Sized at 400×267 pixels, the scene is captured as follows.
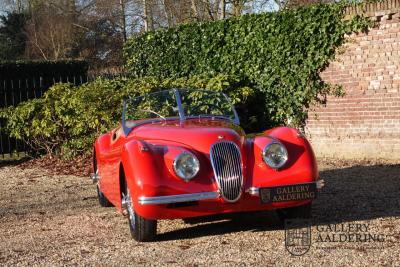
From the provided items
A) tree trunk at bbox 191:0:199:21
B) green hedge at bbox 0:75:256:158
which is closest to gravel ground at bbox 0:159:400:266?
green hedge at bbox 0:75:256:158

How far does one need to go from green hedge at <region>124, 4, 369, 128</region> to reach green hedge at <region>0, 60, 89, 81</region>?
13.9 ft

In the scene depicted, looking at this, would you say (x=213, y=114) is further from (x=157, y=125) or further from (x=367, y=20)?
(x=367, y=20)

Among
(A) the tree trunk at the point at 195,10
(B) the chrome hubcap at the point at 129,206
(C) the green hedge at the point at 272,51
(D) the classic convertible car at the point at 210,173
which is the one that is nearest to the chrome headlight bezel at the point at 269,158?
(D) the classic convertible car at the point at 210,173

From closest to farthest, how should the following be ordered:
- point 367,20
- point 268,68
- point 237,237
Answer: point 237,237 < point 367,20 < point 268,68

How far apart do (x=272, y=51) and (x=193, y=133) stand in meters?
6.53

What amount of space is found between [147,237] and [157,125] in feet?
4.19

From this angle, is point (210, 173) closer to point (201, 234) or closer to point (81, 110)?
point (201, 234)

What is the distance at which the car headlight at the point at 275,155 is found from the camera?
5914mm

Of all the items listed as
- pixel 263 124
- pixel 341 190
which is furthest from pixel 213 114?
pixel 263 124

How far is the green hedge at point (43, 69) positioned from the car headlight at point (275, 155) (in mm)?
11570

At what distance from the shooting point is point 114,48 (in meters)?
43.2

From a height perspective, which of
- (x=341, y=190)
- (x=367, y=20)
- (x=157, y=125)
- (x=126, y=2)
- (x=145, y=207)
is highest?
(x=126, y=2)

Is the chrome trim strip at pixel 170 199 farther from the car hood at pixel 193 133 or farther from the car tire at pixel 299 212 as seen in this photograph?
the car tire at pixel 299 212

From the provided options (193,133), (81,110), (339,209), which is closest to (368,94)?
(339,209)
